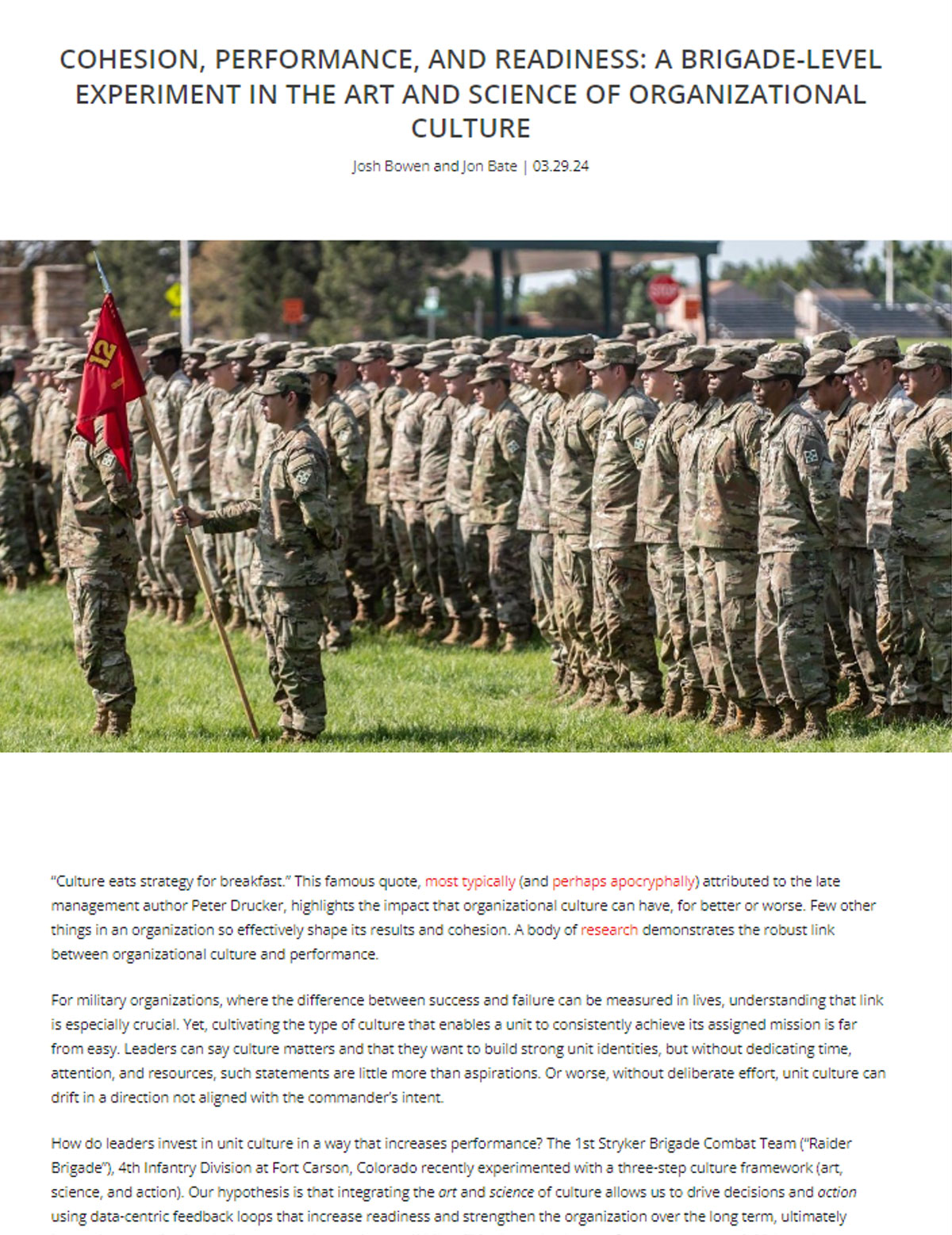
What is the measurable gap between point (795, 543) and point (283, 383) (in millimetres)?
2881

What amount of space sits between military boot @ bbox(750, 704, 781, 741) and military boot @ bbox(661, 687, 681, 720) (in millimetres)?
888

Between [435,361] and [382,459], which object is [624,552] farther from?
[382,459]

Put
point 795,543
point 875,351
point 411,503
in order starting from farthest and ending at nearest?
point 411,503
point 875,351
point 795,543

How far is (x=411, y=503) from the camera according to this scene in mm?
14812

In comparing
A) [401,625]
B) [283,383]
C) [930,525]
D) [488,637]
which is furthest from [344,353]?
[930,525]

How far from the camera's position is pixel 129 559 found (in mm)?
10414

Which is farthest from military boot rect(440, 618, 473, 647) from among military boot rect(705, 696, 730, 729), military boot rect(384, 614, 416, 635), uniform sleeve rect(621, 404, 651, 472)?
military boot rect(705, 696, 730, 729)

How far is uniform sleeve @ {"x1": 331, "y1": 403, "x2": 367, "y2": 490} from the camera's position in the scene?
13.6m

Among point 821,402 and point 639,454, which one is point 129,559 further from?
point 821,402

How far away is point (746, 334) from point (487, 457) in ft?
195

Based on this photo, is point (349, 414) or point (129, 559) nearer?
point (129, 559)

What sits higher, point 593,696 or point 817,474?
point 817,474
